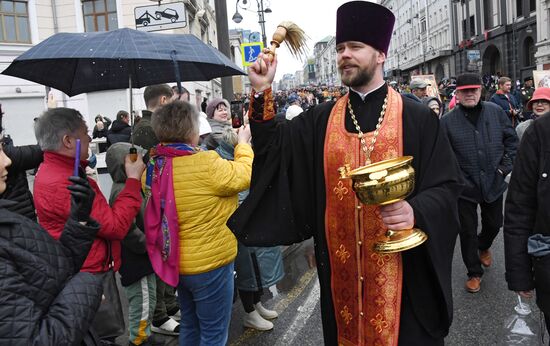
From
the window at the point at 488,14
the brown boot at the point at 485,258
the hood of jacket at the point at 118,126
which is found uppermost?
the window at the point at 488,14

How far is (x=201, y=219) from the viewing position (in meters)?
2.91

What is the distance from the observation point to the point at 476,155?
469 cm

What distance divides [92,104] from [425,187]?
1876cm

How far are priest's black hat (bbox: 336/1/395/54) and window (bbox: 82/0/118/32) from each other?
19.3 m

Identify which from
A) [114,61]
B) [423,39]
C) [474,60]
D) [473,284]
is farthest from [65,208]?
[423,39]

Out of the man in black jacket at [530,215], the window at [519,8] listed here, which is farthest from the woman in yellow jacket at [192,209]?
the window at [519,8]

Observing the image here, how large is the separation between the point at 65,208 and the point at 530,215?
8.32 ft

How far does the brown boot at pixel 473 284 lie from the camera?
456cm

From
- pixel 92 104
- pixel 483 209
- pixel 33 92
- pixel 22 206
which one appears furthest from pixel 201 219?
pixel 33 92

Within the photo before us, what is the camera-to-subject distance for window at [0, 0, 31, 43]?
18938mm

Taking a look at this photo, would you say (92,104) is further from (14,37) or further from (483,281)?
(483,281)

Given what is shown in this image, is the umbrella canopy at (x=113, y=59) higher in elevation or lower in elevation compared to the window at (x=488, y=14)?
lower

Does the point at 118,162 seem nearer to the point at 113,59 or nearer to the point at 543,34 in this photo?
the point at 113,59

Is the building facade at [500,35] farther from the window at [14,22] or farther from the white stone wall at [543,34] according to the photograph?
the window at [14,22]
